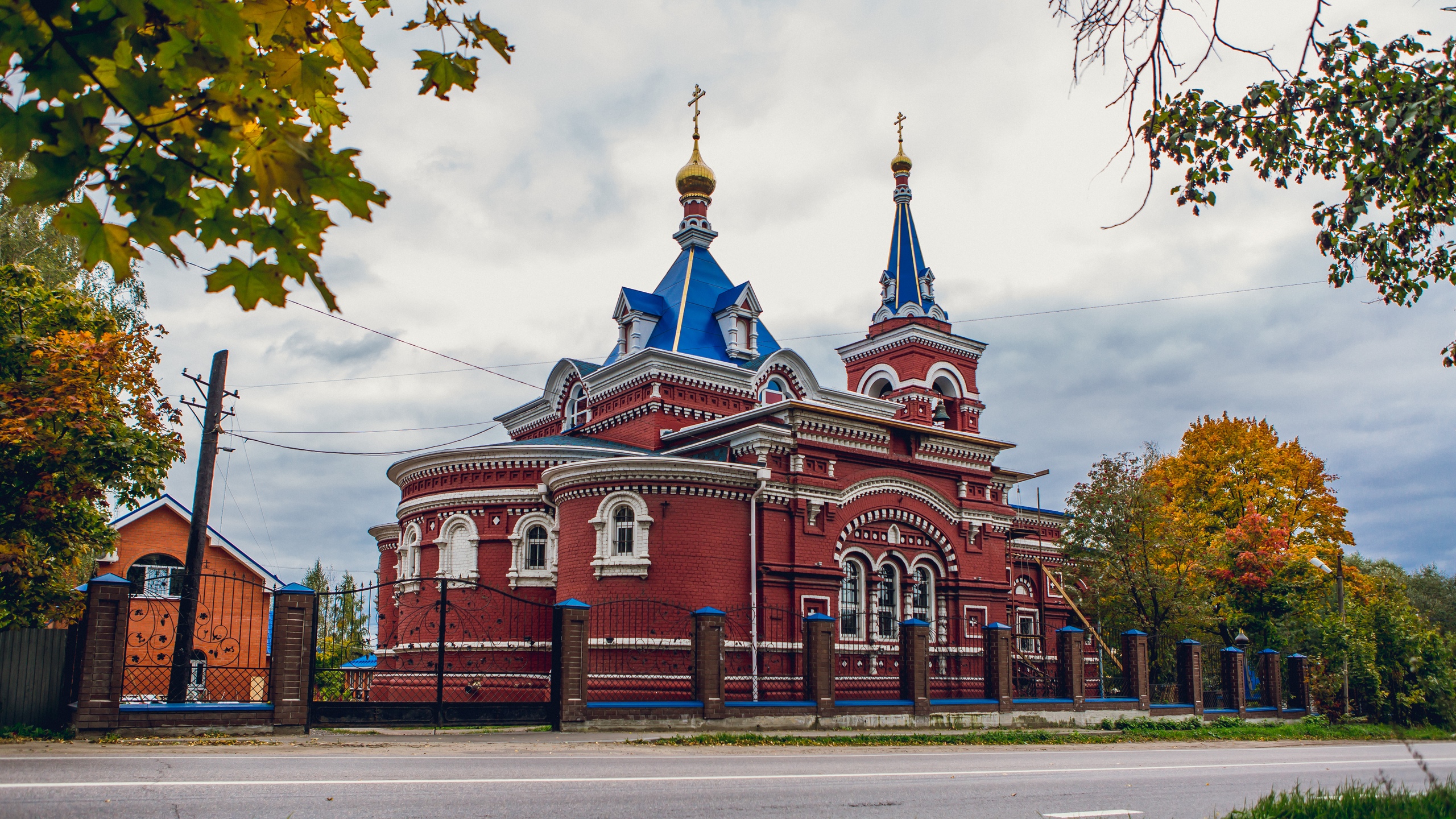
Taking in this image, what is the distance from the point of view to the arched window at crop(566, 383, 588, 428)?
27.4 meters

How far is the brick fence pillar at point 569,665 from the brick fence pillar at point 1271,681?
18526 mm

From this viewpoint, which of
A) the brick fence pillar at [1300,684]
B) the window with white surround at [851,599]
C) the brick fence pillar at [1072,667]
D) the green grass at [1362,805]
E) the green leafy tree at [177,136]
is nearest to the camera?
the green leafy tree at [177,136]

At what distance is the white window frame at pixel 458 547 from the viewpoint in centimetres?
2236

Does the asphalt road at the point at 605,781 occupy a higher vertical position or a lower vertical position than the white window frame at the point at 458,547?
lower

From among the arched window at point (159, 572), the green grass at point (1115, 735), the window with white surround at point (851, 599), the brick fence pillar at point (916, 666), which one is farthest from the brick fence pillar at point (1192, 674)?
the arched window at point (159, 572)

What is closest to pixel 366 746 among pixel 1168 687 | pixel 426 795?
pixel 426 795

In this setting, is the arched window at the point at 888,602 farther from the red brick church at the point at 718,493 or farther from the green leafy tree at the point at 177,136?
the green leafy tree at the point at 177,136

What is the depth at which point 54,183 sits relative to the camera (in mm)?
3168

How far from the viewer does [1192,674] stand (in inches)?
931

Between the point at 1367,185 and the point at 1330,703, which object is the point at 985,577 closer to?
the point at 1330,703

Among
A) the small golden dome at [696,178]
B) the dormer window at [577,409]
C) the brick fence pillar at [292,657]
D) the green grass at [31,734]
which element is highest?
the small golden dome at [696,178]

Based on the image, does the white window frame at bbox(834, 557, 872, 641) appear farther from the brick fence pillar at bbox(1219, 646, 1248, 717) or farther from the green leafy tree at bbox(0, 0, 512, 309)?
the green leafy tree at bbox(0, 0, 512, 309)

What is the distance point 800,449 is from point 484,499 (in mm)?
7105

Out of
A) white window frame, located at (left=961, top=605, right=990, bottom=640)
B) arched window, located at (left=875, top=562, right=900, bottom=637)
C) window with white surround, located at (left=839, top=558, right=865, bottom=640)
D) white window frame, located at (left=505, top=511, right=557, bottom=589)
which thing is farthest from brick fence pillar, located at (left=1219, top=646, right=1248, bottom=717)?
white window frame, located at (left=505, top=511, right=557, bottom=589)
